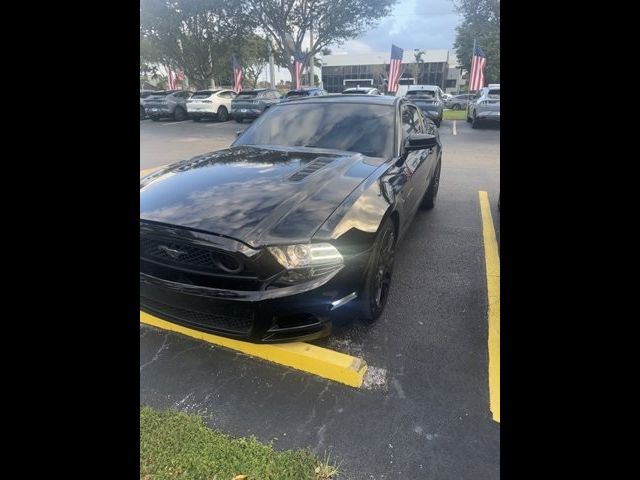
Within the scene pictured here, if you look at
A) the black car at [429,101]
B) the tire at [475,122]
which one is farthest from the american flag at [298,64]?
the tire at [475,122]

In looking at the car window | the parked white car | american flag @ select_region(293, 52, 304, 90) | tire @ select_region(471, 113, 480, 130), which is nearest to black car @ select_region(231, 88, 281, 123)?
the parked white car

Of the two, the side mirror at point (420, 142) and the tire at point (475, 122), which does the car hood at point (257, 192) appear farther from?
the tire at point (475, 122)

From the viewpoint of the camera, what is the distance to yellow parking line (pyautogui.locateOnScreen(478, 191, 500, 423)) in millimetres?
2269

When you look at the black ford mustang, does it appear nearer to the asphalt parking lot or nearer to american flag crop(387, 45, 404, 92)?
the asphalt parking lot

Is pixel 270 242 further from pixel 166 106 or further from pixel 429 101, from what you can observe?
pixel 166 106

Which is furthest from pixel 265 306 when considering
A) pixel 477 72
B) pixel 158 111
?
pixel 158 111

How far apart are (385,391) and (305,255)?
910 mm

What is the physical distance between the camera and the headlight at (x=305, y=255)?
2174mm

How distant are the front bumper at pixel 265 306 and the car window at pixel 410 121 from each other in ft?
7.14

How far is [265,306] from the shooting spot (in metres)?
2.15
